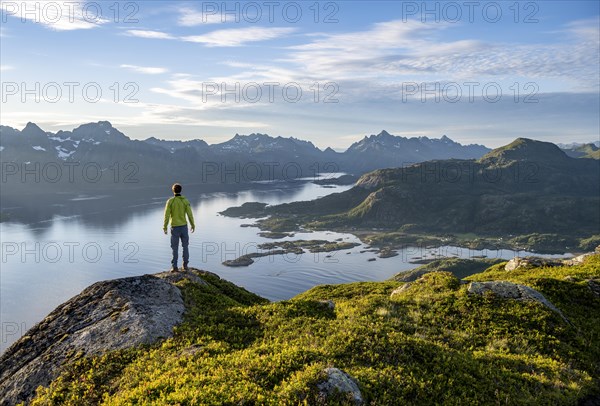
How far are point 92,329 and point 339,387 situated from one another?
36.4 feet

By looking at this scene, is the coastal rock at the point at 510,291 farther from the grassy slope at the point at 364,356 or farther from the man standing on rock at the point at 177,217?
the man standing on rock at the point at 177,217

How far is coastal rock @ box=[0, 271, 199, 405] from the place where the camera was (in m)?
14.1

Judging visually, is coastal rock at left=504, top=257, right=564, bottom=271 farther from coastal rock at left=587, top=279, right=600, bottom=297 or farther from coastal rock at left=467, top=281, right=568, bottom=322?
coastal rock at left=467, top=281, right=568, bottom=322

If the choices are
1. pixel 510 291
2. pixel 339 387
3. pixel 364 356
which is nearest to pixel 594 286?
pixel 510 291

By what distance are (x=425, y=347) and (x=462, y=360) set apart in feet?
4.56

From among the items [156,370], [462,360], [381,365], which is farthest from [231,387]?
[462,360]

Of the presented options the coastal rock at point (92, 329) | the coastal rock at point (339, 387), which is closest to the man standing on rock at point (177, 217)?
the coastal rock at point (92, 329)

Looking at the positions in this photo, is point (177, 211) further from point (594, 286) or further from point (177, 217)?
point (594, 286)

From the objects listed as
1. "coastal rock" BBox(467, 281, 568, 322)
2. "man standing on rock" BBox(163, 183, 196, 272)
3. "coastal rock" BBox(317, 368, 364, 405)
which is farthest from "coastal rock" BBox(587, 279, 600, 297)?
"man standing on rock" BBox(163, 183, 196, 272)

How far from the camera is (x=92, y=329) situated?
620 inches

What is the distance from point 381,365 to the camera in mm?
12336

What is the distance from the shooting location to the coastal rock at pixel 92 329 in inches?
554

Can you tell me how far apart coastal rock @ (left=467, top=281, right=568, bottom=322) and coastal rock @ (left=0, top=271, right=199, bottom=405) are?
15667 millimetres

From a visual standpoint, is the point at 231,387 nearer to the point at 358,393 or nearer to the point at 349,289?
the point at 358,393
